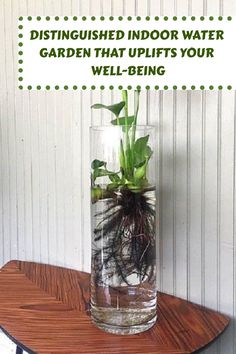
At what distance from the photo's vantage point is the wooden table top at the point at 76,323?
27.4 inches

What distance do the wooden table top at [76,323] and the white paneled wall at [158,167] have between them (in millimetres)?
68

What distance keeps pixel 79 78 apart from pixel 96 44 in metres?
0.08

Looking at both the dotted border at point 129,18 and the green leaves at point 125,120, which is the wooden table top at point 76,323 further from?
the dotted border at point 129,18

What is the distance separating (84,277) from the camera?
101cm

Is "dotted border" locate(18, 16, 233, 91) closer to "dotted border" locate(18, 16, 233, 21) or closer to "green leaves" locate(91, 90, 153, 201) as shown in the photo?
"dotted border" locate(18, 16, 233, 21)

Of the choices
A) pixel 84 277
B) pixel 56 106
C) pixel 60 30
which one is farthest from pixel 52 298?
pixel 60 30

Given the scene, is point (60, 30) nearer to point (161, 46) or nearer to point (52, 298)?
point (161, 46)

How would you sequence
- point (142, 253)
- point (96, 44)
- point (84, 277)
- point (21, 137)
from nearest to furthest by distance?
point (142, 253), point (96, 44), point (84, 277), point (21, 137)

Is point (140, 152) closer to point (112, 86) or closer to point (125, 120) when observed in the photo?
point (125, 120)

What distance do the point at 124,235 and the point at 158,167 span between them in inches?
7.3

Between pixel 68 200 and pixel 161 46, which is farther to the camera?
pixel 68 200

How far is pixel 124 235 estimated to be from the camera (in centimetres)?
75

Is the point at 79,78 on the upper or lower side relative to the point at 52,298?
upper

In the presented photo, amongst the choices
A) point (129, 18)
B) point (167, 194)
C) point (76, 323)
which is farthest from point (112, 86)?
point (76, 323)
